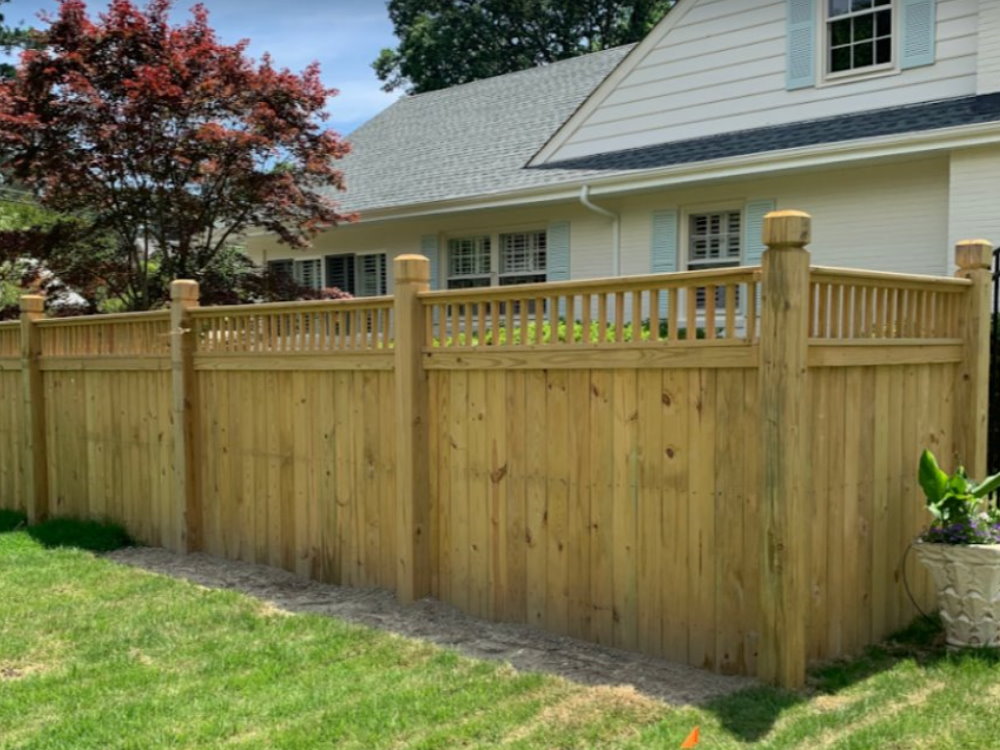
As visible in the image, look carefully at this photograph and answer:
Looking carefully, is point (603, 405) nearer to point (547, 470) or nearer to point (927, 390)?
point (547, 470)

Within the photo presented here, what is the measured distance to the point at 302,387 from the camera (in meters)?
6.29

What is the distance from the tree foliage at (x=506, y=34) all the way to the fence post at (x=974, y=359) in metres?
29.9

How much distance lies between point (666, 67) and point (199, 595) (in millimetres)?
8352

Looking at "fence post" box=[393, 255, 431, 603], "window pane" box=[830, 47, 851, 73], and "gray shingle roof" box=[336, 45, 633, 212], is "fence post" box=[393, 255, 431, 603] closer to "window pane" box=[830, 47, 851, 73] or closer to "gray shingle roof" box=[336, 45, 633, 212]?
"gray shingle roof" box=[336, 45, 633, 212]

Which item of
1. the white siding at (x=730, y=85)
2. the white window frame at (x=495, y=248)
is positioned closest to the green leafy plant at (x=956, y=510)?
the white siding at (x=730, y=85)

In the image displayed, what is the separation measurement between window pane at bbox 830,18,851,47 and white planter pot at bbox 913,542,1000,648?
23.5 ft

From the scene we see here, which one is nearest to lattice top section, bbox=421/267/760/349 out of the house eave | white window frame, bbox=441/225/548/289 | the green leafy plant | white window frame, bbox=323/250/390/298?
the green leafy plant

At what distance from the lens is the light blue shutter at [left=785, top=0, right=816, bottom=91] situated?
10.3 m

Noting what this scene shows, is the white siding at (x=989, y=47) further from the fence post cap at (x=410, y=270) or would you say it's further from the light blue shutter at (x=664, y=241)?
the fence post cap at (x=410, y=270)

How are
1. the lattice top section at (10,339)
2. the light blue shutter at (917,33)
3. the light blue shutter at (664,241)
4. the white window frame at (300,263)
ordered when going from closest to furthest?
the lattice top section at (10,339)
the light blue shutter at (917,33)
the light blue shutter at (664,241)
the white window frame at (300,263)

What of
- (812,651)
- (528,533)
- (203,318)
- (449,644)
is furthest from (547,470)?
(203,318)

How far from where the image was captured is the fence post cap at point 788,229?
4.00 m

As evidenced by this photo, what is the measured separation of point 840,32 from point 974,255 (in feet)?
18.6

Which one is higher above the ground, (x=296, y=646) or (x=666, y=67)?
(x=666, y=67)
